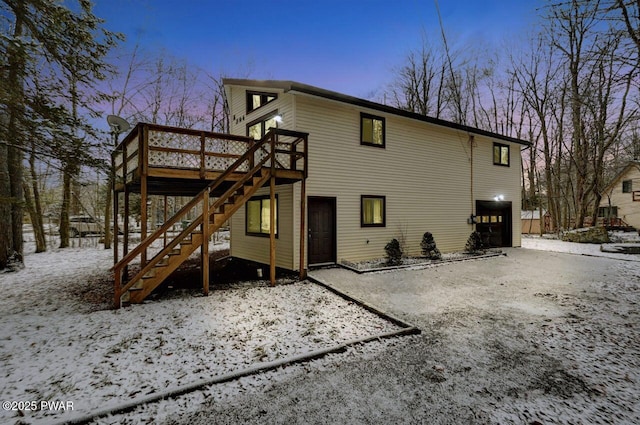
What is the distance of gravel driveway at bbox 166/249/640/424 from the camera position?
→ 8.86ft

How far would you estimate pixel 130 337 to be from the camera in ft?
13.8

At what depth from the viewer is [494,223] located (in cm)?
1402

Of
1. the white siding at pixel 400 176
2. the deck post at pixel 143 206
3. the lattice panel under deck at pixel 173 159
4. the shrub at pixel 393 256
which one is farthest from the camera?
the shrub at pixel 393 256

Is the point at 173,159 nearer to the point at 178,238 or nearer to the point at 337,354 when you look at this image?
the point at 178,238

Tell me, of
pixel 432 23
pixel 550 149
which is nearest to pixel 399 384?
pixel 432 23

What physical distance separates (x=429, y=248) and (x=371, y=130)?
4795 millimetres

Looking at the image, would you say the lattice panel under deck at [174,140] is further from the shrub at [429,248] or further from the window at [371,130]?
the shrub at [429,248]

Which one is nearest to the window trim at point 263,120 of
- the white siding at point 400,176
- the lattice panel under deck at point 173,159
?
the white siding at point 400,176

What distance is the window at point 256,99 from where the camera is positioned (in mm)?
10354

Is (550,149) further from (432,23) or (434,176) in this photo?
(432,23)

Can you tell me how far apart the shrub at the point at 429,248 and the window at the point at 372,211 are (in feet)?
5.62

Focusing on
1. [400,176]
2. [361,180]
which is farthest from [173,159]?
[400,176]

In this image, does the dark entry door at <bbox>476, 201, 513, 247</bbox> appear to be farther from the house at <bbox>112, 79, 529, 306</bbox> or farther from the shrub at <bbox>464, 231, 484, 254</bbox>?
the shrub at <bbox>464, 231, 484, 254</bbox>

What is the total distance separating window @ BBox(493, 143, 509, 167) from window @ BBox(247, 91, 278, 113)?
1113 centimetres
